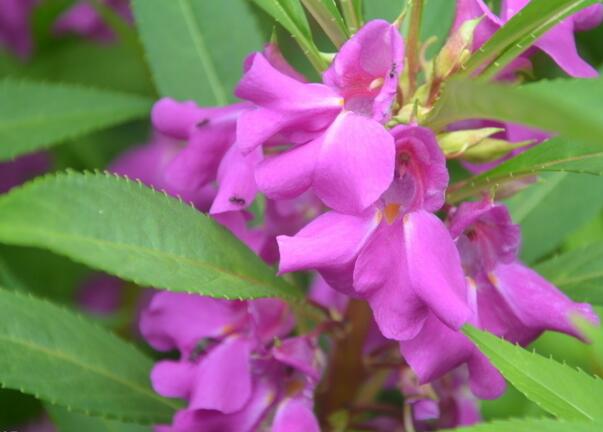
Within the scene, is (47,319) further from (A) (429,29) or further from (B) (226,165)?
(A) (429,29)

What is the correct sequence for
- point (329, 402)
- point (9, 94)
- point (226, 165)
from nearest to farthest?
point (226, 165) < point (329, 402) < point (9, 94)

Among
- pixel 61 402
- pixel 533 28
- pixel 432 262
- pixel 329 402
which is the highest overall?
pixel 533 28

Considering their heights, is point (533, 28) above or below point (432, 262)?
above

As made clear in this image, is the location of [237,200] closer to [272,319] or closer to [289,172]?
[289,172]

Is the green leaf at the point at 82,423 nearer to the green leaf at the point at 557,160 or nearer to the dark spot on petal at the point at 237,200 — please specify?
the dark spot on petal at the point at 237,200

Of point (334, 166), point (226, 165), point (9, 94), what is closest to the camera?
point (334, 166)

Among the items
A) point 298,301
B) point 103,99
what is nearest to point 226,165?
point 298,301

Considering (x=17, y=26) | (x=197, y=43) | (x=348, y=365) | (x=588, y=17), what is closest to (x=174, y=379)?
(x=348, y=365)
